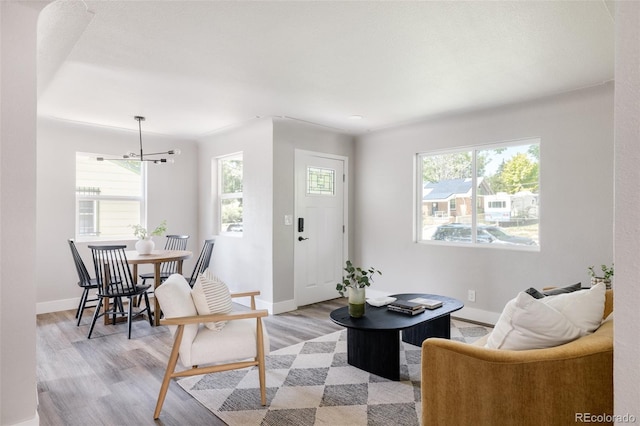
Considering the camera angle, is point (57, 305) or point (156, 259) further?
point (57, 305)

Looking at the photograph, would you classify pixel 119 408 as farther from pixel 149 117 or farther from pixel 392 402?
pixel 149 117

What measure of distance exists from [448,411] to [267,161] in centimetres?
360

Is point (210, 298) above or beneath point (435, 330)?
above

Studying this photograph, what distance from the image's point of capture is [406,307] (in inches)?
118

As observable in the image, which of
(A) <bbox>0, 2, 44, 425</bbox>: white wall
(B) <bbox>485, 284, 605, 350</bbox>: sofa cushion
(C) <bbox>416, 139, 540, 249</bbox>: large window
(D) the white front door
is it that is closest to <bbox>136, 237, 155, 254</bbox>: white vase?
(D) the white front door

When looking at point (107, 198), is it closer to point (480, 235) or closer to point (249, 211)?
point (249, 211)

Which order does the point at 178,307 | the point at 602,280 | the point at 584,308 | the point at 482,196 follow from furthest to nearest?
the point at 482,196
the point at 602,280
the point at 178,307
the point at 584,308

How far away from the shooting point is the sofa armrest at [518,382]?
1.38 metres

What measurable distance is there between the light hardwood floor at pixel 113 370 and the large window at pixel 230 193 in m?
1.63

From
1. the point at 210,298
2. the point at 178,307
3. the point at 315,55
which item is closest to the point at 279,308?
the point at 210,298

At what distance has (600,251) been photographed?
3.40 m

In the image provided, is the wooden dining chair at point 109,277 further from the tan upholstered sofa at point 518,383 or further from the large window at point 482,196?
the large window at point 482,196

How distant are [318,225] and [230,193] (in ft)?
4.64

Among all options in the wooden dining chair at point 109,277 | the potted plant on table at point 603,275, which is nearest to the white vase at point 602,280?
the potted plant on table at point 603,275
